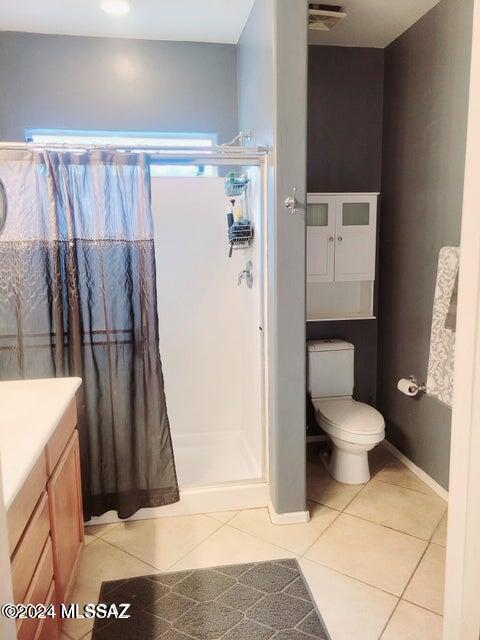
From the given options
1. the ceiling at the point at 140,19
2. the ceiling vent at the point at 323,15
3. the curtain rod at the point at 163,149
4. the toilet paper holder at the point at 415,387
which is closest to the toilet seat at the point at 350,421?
the toilet paper holder at the point at 415,387

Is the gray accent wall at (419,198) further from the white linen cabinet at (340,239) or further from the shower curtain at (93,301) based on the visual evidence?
the shower curtain at (93,301)

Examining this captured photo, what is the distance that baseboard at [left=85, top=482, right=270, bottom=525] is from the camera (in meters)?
2.50

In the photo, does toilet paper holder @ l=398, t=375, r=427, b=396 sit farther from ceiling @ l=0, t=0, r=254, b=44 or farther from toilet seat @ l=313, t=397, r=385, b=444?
ceiling @ l=0, t=0, r=254, b=44

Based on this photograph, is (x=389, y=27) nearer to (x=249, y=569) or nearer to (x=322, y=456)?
(x=322, y=456)

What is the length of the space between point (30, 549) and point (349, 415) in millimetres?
1981

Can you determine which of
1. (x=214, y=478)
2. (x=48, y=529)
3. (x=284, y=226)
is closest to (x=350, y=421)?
(x=214, y=478)

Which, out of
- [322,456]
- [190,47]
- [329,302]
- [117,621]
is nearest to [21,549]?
[117,621]

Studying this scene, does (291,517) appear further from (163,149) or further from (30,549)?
(163,149)

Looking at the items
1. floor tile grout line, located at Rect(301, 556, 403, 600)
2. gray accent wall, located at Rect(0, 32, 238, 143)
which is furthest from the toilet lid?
gray accent wall, located at Rect(0, 32, 238, 143)

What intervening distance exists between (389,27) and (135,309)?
90.1 inches

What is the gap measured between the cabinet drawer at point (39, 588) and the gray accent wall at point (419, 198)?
210 centimetres

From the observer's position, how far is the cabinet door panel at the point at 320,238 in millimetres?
2938

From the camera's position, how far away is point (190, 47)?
3096 mm

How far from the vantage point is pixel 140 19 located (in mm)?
2768
